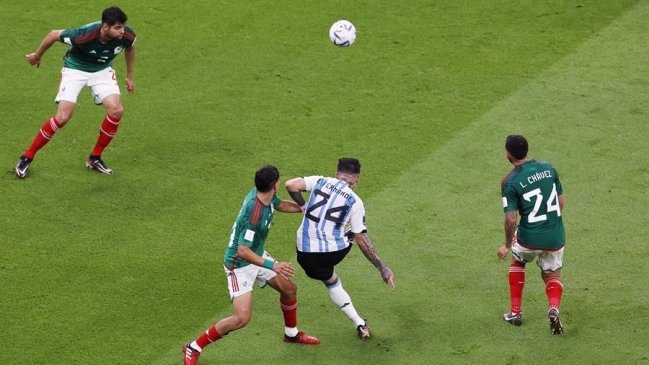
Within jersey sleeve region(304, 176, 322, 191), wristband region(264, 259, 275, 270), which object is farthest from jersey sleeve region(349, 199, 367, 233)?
wristband region(264, 259, 275, 270)

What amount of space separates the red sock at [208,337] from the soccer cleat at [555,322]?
10.7 ft

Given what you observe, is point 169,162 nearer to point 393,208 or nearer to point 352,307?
point 393,208

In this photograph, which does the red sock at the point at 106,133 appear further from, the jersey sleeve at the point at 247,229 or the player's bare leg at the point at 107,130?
the jersey sleeve at the point at 247,229

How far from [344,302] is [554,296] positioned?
210 centimetres

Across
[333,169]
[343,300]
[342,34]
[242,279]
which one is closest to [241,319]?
[242,279]

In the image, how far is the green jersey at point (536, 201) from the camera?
10.4 meters

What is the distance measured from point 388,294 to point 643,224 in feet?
11.0

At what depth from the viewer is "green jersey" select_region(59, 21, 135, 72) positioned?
42.8ft

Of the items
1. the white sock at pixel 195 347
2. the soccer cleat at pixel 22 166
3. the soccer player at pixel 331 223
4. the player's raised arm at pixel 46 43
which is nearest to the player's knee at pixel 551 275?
the soccer player at pixel 331 223

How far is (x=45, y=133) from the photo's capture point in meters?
13.5

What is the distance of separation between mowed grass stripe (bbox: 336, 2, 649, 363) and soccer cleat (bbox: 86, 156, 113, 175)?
3.47 metres

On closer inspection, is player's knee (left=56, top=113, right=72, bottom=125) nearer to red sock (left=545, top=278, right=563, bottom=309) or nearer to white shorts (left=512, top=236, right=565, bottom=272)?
white shorts (left=512, top=236, right=565, bottom=272)

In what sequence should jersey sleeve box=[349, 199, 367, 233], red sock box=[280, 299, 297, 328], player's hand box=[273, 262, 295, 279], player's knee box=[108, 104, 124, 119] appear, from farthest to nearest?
player's knee box=[108, 104, 124, 119], red sock box=[280, 299, 297, 328], jersey sleeve box=[349, 199, 367, 233], player's hand box=[273, 262, 295, 279]

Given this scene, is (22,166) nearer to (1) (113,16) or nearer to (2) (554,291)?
(1) (113,16)
